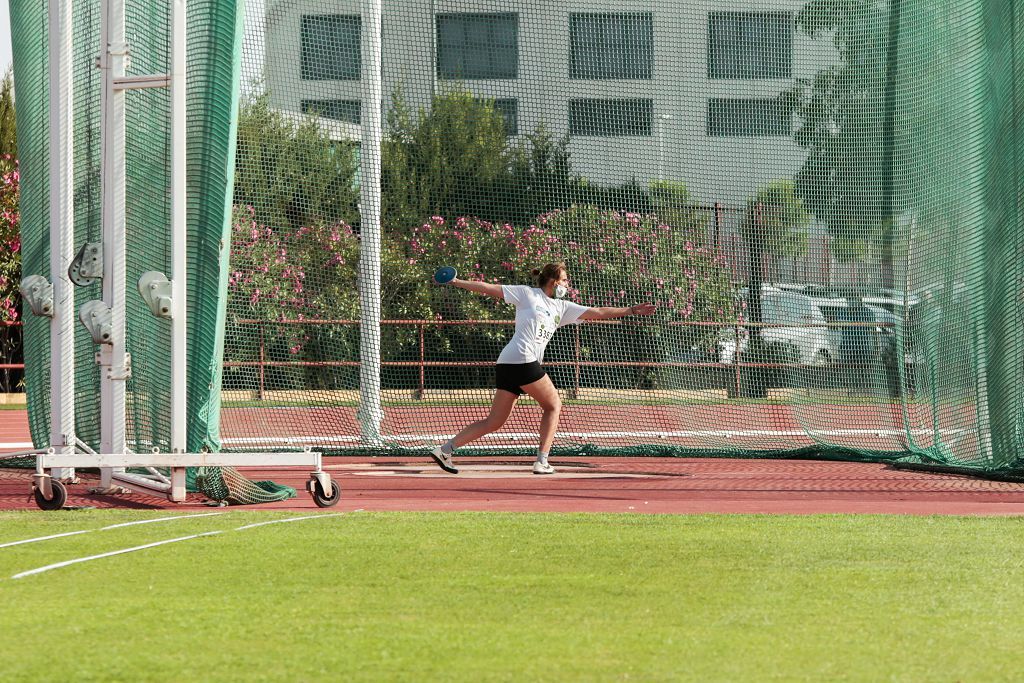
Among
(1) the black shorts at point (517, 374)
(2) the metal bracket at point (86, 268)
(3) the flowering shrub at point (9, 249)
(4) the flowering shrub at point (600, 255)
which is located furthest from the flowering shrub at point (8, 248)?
(2) the metal bracket at point (86, 268)

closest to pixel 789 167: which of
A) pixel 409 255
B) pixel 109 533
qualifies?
pixel 409 255

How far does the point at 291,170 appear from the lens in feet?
40.7

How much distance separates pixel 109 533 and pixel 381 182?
6681 mm

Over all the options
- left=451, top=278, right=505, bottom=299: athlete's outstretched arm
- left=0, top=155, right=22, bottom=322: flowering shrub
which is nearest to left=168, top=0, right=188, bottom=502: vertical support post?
left=451, top=278, right=505, bottom=299: athlete's outstretched arm

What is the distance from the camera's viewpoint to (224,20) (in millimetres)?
9203

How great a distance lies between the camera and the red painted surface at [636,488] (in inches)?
357

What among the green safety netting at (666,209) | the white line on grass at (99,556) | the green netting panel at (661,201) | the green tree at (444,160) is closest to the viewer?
the white line on grass at (99,556)

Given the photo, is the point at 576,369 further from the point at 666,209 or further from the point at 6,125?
the point at 6,125

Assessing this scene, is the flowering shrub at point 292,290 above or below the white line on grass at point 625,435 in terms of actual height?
above

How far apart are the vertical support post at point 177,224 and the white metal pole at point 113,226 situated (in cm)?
55

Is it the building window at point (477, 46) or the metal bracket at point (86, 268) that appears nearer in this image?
the metal bracket at point (86, 268)

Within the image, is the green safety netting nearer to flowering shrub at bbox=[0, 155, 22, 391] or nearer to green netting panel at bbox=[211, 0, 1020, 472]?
green netting panel at bbox=[211, 0, 1020, 472]

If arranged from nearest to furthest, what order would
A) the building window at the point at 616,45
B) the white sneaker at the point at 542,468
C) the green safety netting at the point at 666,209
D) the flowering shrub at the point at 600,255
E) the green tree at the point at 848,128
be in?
1. the white sneaker at the point at 542,468
2. the green safety netting at the point at 666,209
3. the green tree at the point at 848,128
4. the building window at the point at 616,45
5. the flowering shrub at the point at 600,255

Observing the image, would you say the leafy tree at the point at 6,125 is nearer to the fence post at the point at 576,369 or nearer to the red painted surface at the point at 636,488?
the fence post at the point at 576,369
